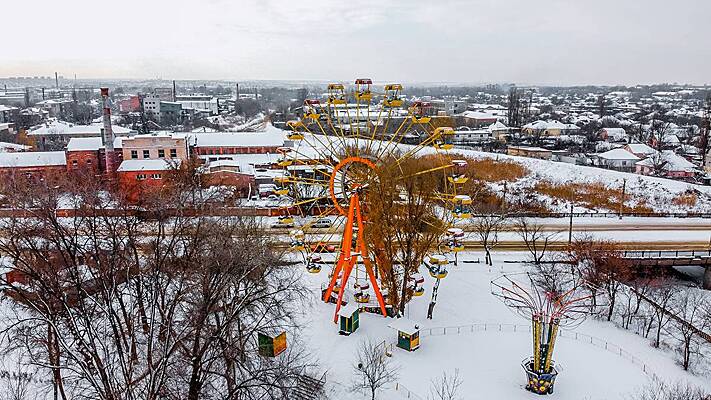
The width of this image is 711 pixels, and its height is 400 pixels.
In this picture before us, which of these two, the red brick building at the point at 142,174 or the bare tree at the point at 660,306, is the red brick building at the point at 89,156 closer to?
the red brick building at the point at 142,174

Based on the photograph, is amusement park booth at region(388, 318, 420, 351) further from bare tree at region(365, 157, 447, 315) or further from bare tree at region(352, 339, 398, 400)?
bare tree at region(365, 157, 447, 315)

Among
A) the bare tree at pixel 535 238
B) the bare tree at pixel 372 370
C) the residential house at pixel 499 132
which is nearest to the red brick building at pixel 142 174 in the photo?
the bare tree at pixel 535 238

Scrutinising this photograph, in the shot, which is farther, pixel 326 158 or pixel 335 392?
pixel 326 158

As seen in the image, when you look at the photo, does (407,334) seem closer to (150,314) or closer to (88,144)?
(150,314)

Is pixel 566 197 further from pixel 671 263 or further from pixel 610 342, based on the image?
pixel 610 342

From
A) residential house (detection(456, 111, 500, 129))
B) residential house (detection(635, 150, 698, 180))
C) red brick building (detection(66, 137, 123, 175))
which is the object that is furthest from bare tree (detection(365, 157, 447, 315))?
residential house (detection(456, 111, 500, 129))

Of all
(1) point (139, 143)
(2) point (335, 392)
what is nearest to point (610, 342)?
(2) point (335, 392)

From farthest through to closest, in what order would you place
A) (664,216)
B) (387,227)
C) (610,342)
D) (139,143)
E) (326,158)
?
(139,143) < (664,216) < (326,158) < (387,227) < (610,342)
